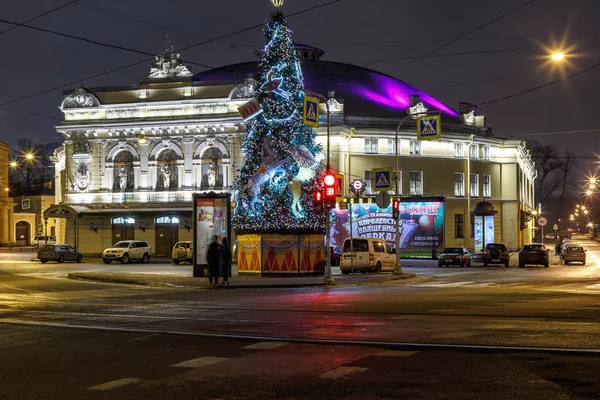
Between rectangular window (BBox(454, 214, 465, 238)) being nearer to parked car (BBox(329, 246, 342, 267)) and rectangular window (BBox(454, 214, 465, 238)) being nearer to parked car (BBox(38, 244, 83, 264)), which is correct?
parked car (BBox(329, 246, 342, 267))

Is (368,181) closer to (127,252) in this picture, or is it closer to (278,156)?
(127,252)

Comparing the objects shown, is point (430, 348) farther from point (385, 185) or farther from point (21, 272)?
point (21, 272)

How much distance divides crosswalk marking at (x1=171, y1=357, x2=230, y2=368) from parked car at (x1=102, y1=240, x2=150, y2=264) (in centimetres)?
4544

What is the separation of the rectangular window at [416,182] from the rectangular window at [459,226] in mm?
4741

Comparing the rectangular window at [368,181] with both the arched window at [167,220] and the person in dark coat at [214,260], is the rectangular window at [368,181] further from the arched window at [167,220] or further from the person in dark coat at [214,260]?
the person in dark coat at [214,260]

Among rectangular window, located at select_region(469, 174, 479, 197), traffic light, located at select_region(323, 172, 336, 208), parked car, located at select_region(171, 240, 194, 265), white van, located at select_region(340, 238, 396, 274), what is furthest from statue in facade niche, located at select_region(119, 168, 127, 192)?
traffic light, located at select_region(323, 172, 336, 208)

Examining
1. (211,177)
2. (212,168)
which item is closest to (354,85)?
(212,168)

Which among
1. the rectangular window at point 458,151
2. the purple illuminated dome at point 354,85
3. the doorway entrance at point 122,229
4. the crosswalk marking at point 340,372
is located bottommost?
the crosswalk marking at point 340,372

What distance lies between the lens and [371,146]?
67.7m

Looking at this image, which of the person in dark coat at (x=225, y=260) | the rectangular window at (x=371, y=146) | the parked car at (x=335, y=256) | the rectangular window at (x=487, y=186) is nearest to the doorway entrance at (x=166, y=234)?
the rectangular window at (x=371, y=146)

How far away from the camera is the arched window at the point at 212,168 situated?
6356 centimetres

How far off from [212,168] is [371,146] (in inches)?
573

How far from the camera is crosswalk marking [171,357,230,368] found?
11.0 m

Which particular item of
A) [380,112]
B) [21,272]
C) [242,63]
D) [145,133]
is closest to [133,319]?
[21,272]
